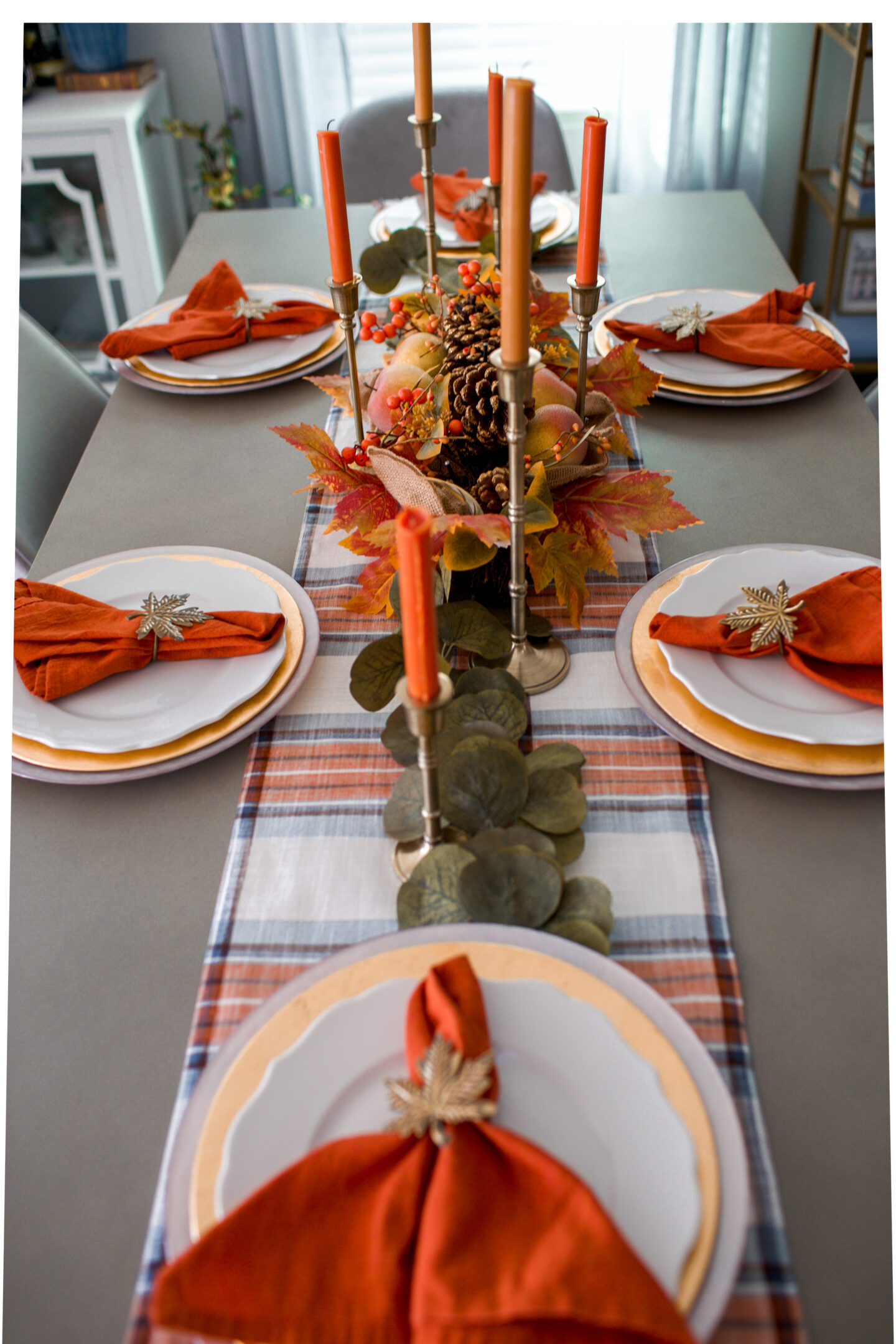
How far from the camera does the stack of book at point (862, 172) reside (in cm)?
211

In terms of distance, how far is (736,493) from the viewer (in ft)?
3.03

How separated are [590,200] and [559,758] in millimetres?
390

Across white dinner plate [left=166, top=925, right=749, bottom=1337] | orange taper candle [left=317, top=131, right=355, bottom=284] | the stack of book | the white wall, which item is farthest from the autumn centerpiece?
the white wall

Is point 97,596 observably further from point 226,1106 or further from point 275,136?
point 275,136

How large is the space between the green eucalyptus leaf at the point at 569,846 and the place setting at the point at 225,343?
0.72 metres

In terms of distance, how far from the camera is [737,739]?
0.65 m

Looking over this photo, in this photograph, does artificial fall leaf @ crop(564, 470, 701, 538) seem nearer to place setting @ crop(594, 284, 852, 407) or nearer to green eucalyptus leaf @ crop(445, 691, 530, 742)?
green eucalyptus leaf @ crop(445, 691, 530, 742)

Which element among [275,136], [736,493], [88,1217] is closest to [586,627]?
[736,493]

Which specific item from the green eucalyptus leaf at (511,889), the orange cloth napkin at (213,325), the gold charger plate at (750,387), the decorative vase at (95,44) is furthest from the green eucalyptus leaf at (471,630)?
the decorative vase at (95,44)

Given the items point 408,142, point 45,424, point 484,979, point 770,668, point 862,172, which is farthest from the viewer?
point 862,172

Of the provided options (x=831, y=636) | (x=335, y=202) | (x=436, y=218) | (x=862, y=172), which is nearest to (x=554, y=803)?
(x=831, y=636)

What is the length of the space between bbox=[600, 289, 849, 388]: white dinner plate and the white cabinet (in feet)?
5.25

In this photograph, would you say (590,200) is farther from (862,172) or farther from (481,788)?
(862,172)

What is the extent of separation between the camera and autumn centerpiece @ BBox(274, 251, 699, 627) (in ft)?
2.32
